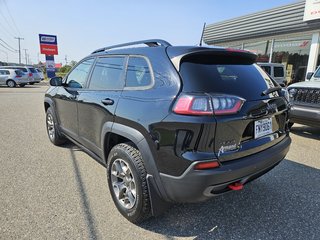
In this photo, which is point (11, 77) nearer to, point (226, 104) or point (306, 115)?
point (306, 115)

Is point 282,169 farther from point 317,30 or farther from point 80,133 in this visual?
point 317,30

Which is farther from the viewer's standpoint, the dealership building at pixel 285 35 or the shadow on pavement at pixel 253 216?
the dealership building at pixel 285 35

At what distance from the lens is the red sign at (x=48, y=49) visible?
73.9ft

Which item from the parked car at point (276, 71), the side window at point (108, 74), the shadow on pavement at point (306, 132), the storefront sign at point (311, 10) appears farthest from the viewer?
the parked car at point (276, 71)

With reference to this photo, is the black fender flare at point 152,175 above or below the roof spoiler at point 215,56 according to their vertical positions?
below

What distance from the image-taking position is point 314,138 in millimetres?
5656

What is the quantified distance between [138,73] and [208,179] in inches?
49.6

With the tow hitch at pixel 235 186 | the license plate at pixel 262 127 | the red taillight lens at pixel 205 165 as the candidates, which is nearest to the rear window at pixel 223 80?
the license plate at pixel 262 127

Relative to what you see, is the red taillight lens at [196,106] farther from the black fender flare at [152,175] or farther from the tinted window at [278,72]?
the tinted window at [278,72]

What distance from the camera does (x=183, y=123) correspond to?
76.9 inches

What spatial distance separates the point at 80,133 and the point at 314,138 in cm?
510

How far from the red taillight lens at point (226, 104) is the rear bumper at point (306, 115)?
131 inches

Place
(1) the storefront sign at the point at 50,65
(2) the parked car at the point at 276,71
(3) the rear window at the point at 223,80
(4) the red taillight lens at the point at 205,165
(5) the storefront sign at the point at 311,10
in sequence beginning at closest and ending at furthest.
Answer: (4) the red taillight lens at the point at 205,165 < (3) the rear window at the point at 223,80 < (5) the storefront sign at the point at 311,10 < (2) the parked car at the point at 276,71 < (1) the storefront sign at the point at 50,65

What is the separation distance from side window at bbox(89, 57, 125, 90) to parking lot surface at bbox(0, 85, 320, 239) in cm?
132
